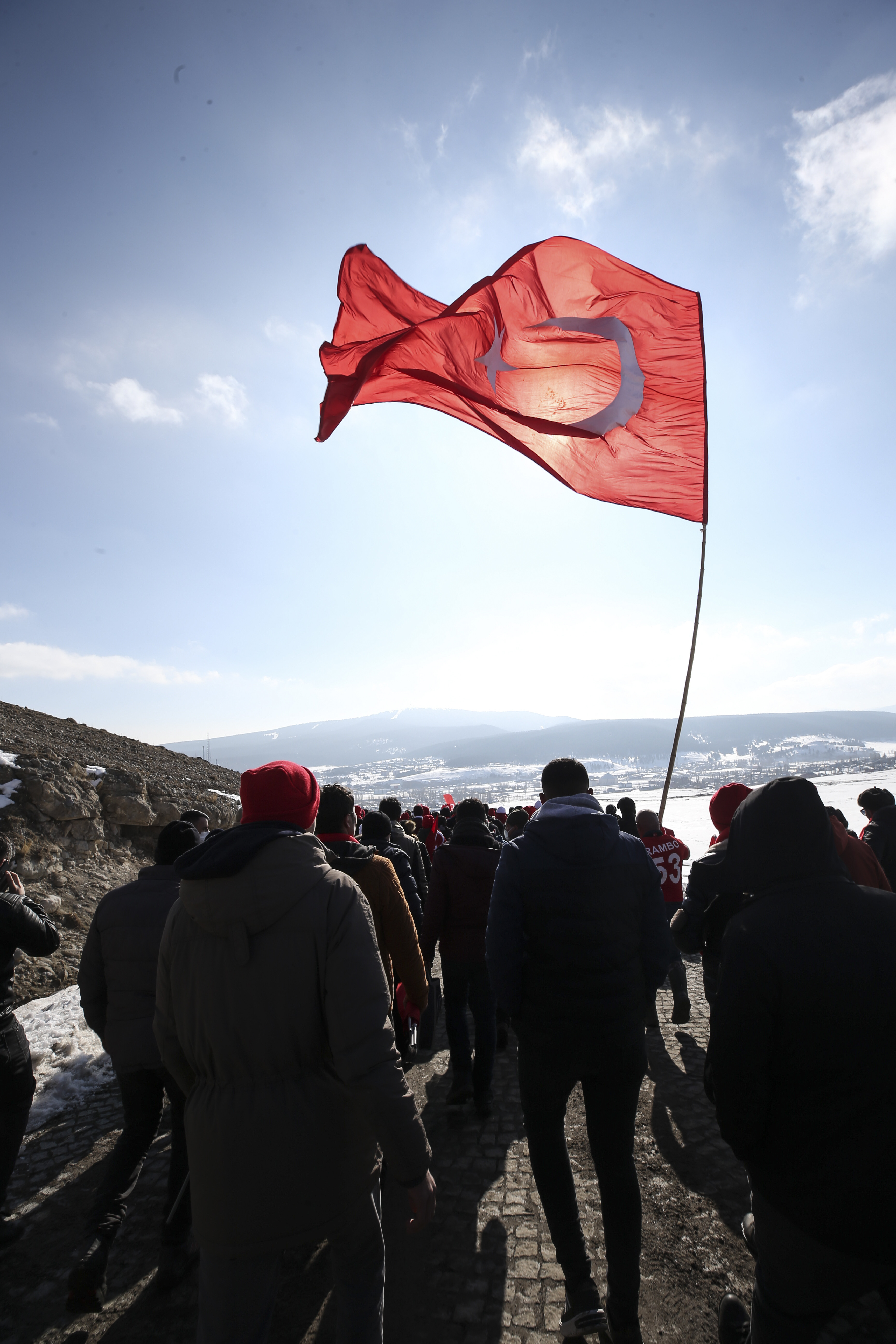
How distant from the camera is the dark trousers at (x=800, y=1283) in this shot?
154 cm

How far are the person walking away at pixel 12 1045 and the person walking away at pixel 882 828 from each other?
18.8ft

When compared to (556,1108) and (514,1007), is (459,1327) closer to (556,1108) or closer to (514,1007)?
(556,1108)

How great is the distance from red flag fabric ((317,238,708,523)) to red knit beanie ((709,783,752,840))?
2.17 m

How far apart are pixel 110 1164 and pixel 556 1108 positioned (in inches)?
84.8

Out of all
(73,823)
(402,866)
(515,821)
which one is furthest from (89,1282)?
(73,823)

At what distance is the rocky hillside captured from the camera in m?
7.16

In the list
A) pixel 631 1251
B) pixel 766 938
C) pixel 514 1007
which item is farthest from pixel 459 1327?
pixel 766 938

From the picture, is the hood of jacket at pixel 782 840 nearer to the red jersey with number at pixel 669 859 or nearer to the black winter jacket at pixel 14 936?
the black winter jacket at pixel 14 936

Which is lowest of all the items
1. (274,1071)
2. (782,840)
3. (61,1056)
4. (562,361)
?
(61,1056)

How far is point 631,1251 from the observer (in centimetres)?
224

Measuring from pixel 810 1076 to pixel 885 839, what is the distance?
444 cm

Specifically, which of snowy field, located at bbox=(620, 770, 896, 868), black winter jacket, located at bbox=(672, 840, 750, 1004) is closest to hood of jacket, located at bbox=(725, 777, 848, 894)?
black winter jacket, located at bbox=(672, 840, 750, 1004)

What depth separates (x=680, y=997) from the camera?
5188 millimetres

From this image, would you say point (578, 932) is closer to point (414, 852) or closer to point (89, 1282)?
point (89, 1282)
